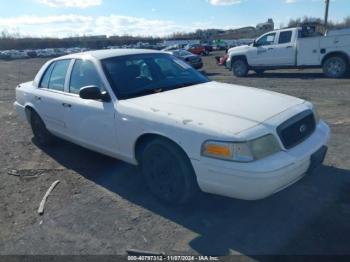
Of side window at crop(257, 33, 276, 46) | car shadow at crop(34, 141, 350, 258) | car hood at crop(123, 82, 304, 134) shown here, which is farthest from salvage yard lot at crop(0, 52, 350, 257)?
side window at crop(257, 33, 276, 46)

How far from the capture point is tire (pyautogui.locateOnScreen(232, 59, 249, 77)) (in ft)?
54.4

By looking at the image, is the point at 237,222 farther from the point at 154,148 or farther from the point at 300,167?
the point at 154,148

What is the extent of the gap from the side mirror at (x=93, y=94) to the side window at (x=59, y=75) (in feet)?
3.68

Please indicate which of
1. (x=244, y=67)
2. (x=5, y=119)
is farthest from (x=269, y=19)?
(x=5, y=119)

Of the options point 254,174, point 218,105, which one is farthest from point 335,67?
point 254,174

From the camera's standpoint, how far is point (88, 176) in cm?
486

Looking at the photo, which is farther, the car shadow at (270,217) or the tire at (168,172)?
the tire at (168,172)

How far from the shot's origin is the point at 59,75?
5324mm

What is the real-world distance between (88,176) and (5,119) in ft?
17.3

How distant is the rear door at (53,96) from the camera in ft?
16.8

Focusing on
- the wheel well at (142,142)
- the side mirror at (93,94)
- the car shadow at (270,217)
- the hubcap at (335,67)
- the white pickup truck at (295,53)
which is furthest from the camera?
the hubcap at (335,67)

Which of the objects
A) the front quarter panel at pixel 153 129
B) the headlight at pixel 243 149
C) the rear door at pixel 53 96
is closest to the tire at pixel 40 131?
the rear door at pixel 53 96

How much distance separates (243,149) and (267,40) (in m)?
13.9

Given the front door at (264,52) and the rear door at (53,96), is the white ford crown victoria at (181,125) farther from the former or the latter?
the front door at (264,52)
